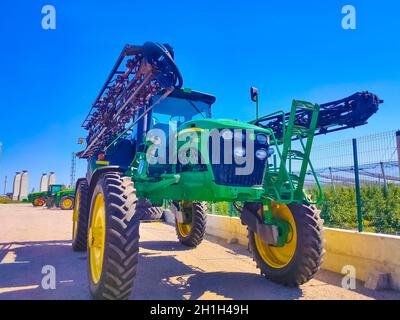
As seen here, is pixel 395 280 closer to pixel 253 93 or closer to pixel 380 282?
pixel 380 282

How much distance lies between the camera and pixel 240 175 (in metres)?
4.07

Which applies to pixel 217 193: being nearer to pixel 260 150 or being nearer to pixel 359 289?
pixel 260 150

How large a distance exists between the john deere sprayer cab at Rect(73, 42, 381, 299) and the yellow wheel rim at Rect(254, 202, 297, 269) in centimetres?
1

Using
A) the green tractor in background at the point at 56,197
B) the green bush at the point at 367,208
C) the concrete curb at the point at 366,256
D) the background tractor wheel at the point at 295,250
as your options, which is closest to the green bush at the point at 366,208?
the green bush at the point at 367,208

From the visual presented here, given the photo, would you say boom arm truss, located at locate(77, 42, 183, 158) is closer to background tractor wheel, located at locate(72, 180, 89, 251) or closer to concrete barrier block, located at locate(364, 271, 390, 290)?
background tractor wheel, located at locate(72, 180, 89, 251)

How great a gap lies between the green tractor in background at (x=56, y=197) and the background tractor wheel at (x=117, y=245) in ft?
58.0

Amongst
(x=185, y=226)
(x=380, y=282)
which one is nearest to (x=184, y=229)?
(x=185, y=226)

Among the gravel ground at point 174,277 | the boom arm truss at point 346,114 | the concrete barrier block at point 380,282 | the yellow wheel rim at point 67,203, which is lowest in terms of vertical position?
the yellow wheel rim at point 67,203

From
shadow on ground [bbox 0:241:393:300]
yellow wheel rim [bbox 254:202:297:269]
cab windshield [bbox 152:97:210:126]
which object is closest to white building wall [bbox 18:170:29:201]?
shadow on ground [bbox 0:241:393:300]

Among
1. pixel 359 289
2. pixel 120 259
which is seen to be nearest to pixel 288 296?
pixel 359 289

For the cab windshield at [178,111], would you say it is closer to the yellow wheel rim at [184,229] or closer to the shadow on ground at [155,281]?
the shadow on ground at [155,281]

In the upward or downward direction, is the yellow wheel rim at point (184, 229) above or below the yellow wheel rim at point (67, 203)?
above

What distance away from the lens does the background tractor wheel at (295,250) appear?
4141 millimetres

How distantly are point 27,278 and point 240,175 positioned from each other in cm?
340
